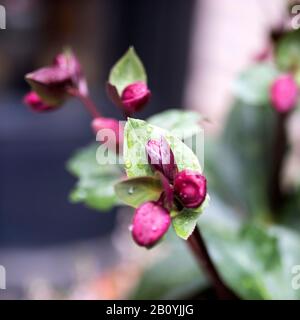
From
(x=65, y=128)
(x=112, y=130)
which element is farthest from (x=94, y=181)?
(x=65, y=128)

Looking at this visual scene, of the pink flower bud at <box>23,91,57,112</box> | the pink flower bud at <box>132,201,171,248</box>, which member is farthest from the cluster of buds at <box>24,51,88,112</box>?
the pink flower bud at <box>132,201,171,248</box>

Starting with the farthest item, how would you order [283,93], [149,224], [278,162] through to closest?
[278,162], [283,93], [149,224]

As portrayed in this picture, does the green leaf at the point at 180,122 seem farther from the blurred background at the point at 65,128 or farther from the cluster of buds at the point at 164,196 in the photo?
the blurred background at the point at 65,128

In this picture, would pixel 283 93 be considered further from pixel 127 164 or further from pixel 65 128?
pixel 65 128

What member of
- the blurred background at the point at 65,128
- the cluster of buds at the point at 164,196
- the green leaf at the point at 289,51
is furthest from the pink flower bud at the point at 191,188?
the blurred background at the point at 65,128

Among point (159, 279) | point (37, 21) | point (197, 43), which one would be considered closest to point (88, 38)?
point (37, 21)

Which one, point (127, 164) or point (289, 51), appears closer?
point (127, 164)

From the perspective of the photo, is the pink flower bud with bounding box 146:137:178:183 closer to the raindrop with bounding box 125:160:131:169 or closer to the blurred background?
the raindrop with bounding box 125:160:131:169
